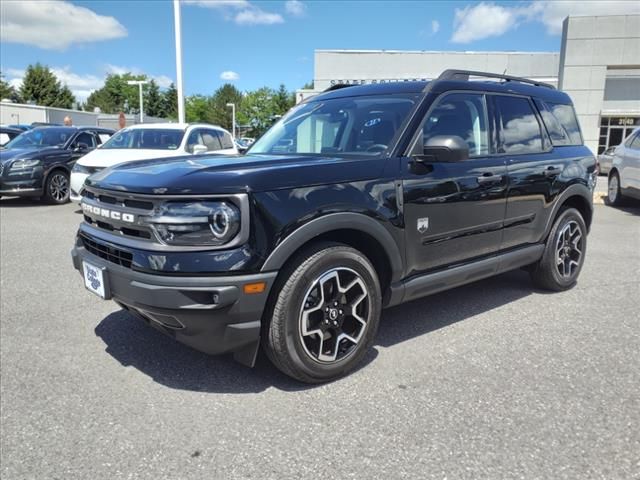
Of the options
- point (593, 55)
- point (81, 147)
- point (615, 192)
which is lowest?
point (615, 192)

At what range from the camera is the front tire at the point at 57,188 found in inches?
420

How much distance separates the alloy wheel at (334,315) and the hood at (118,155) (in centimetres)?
687

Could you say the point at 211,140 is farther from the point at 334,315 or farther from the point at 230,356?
the point at 334,315

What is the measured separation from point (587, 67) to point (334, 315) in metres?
28.0

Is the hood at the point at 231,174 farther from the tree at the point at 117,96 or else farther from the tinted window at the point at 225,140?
the tree at the point at 117,96

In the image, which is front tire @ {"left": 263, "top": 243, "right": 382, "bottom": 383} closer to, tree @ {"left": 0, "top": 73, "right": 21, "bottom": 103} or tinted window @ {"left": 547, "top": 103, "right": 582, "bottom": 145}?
tinted window @ {"left": 547, "top": 103, "right": 582, "bottom": 145}

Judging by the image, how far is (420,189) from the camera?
129 inches

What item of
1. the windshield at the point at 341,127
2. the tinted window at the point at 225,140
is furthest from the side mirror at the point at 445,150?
the tinted window at the point at 225,140

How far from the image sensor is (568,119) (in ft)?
16.2

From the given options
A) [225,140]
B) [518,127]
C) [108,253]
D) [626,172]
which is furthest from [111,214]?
[626,172]

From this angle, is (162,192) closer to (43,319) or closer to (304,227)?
(304,227)

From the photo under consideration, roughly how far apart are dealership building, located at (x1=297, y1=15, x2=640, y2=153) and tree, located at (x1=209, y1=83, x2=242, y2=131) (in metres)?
51.8

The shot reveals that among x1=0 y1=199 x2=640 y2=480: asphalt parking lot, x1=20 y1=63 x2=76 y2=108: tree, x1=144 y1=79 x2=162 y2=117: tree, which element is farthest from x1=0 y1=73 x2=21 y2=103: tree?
x1=0 y1=199 x2=640 y2=480: asphalt parking lot

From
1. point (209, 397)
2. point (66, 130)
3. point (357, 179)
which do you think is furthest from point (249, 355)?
point (66, 130)
